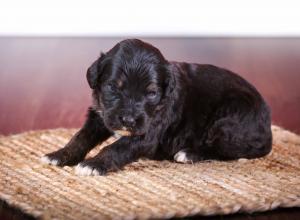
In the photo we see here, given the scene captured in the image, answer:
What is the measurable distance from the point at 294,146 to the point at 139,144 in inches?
43.9

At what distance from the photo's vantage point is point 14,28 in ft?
26.3

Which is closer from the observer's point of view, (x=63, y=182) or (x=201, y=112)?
(x=63, y=182)

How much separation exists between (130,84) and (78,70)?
321 cm

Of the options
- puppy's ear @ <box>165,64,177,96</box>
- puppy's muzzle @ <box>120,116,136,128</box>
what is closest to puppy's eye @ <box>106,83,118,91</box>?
puppy's muzzle @ <box>120,116,136,128</box>

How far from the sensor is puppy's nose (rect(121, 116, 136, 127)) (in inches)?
134

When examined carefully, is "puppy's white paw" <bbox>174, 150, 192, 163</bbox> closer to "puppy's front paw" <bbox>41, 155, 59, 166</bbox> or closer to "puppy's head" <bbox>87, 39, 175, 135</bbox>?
"puppy's head" <bbox>87, 39, 175, 135</bbox>

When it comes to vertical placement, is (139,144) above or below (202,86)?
below

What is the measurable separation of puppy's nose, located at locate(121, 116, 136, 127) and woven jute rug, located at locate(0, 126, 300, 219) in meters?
0.27

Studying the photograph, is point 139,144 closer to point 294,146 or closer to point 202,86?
point 202,86

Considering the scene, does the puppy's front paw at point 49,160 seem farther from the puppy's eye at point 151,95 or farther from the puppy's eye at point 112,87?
the puppy's eye at point 151,95

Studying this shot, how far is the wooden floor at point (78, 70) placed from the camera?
16.6 feet

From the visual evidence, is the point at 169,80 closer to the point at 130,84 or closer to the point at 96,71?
the point at 130,84

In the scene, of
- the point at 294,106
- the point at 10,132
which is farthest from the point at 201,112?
the point at 294,106

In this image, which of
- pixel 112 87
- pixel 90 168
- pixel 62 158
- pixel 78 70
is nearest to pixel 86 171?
pixel 90 168
